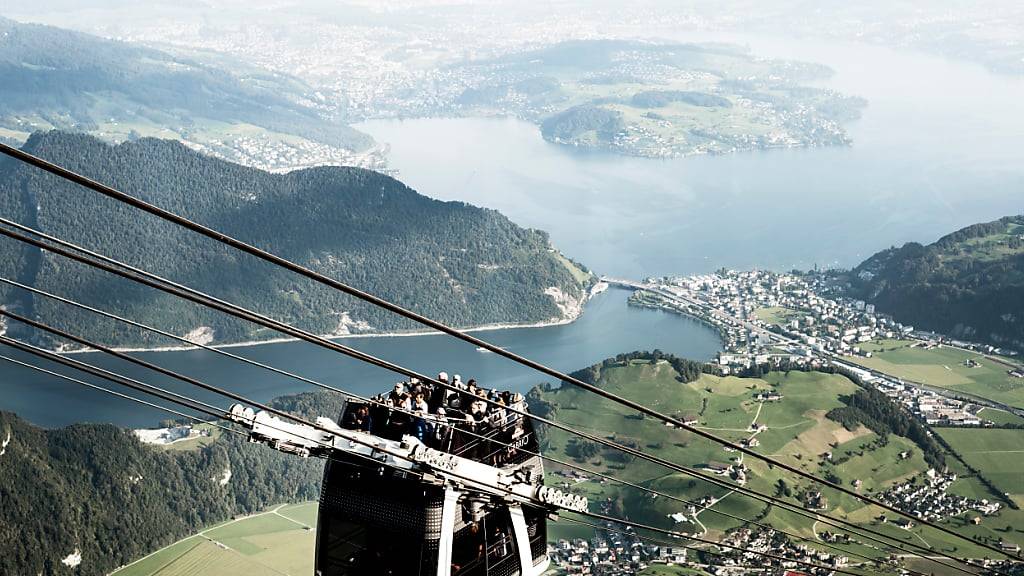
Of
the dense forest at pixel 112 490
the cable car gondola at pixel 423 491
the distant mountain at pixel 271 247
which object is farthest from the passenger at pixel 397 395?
the distant mountain at pixel 271 247

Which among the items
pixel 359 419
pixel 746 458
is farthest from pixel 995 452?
pixel 359 419

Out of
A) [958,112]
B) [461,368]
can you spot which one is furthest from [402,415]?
[958,112]

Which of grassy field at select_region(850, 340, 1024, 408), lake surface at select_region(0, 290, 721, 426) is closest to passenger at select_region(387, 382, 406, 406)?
lake surface at select_region(0, 290, 721, 426)

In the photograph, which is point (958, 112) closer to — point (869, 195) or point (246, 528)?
point (869, 195)

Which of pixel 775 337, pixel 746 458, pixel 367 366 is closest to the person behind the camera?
pixel 746 458

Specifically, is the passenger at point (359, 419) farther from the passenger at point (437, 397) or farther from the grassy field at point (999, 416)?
the grassy field at point (999, 416)

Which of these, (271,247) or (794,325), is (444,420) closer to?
(794,325)
